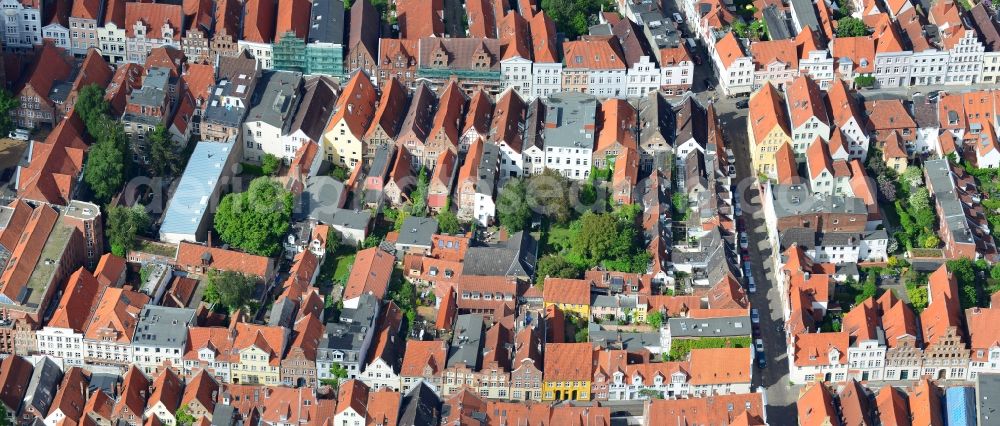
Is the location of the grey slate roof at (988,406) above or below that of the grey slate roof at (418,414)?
above

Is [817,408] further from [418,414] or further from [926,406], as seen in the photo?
[418,414]

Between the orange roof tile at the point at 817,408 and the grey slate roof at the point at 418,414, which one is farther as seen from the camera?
the grey slate roof at the point at 418,414

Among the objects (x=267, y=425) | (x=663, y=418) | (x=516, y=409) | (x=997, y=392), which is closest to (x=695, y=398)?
(x=663, y=418)

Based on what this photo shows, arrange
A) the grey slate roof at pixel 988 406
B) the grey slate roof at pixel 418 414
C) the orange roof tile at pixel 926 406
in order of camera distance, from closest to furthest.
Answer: the orange roof tile at pixel 926 406
the grey slate roof at pixel 988 406
the grey slate roof at pixel 418 414

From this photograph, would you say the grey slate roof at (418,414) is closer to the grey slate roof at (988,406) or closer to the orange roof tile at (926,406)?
the orange roof tile at (926,406)

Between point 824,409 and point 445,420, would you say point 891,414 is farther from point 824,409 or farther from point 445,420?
point 445,420

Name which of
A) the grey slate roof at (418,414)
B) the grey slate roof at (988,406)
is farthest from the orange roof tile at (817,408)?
the grey slate roof at (418,414)

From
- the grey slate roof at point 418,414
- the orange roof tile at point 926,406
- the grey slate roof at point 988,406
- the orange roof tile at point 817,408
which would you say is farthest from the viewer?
the grey slate roof at point 418,414

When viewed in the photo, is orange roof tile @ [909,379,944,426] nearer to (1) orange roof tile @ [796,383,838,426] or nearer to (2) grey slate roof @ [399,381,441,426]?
(1) orange roof tile @ [796,383,838,426]

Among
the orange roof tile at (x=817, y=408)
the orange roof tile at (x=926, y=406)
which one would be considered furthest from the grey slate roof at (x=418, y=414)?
the orange roof tile at (x=926, y=406)
